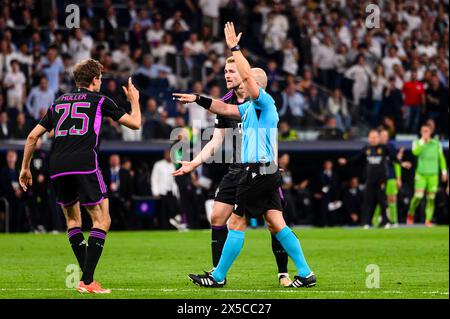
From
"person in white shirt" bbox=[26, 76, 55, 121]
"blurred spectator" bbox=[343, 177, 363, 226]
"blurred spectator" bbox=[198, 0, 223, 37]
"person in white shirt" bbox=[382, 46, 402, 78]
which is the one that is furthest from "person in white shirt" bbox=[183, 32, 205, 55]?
"person in white shirt" bbox=[382, 46, 402, 78]

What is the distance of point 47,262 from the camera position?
16.6 metres

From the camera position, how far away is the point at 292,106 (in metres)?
29.5

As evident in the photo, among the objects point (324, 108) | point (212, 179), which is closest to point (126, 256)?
point (212, 179)

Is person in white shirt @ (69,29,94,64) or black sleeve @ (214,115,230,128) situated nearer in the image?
black sleeve @ (214,115,230,128)

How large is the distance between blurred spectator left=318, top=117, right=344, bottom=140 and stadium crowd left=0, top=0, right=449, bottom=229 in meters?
0.03

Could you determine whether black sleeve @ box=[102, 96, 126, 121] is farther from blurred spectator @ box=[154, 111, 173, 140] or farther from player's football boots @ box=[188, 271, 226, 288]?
blurred spectator @ box=[154, 111, 173, 140]

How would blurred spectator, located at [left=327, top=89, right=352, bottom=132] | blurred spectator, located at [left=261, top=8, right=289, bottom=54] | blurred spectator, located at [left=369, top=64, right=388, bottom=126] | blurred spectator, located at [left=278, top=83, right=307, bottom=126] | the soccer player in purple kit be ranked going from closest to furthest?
the soccer player in purple kit
blurred spectator, located at [left=278, top=83, right=307, bottom=126]
blurred spectator, located at [left=327, top=89, right=352, bottom=132]
blurred spectator, located at [left=369, top=64, right=388, bottom=126]
blurred spectator, located at [left=261, top=8, right=289, bottom=54]

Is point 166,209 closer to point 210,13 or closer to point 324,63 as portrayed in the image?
point 210,13

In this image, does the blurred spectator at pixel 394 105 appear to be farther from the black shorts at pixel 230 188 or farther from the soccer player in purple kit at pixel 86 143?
the soccer player in purple kit at pixel 86 143

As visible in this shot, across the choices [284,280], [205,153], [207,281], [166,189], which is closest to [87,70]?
[205,153]

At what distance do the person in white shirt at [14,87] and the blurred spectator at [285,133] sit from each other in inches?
242

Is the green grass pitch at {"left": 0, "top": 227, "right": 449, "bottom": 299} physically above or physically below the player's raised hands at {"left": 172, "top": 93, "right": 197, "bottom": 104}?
below

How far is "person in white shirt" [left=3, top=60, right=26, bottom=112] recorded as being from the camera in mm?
27234

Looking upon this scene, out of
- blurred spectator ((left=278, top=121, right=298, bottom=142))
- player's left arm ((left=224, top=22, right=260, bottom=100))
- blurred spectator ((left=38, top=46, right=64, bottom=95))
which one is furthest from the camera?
blurred spectator ((left=278, top=121, right=298, bottom=142))
